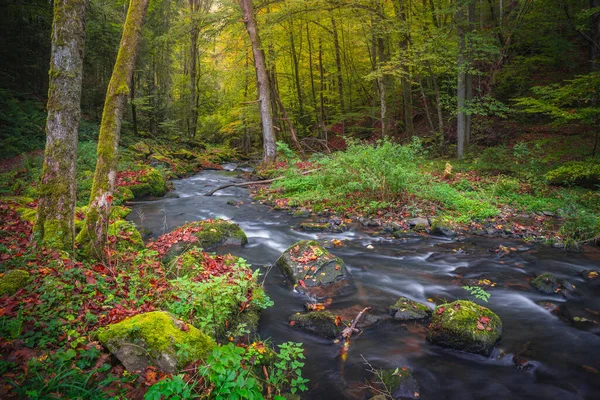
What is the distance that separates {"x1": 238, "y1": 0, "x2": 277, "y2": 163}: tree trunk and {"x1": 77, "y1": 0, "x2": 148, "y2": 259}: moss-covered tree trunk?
34.3 feet

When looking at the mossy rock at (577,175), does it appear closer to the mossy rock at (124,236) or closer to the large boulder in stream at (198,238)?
the large boulder in stream at (198,238)

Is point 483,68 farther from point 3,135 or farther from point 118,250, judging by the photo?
point 3,135

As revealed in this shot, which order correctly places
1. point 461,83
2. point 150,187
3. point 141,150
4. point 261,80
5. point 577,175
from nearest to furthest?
point 577,175 → point 150,187 → point 461,83 → point 261,80 → point 141,150

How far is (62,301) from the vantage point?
12.0ft

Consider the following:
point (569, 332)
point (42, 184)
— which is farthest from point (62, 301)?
point (569, 332)

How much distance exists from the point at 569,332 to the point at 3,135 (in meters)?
20.2

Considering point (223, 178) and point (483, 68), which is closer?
point (223, 178)

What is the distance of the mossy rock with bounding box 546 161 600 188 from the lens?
32.2 feet

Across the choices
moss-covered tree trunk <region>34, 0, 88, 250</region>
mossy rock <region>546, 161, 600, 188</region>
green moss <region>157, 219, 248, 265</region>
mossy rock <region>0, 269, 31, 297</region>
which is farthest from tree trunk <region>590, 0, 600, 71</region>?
mossy rock <region>0, 269, 31, 297</region>

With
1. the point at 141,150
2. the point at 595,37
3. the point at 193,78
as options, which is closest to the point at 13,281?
the point at 141,150

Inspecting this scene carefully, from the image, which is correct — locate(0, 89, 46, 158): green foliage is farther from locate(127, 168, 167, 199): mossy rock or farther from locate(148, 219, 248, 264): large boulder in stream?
locate(148, 219, 248, 264): large boulder in stream

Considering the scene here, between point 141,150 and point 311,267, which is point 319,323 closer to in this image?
point 311,267

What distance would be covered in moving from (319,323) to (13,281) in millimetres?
3799

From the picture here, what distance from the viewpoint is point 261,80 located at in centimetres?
1546
